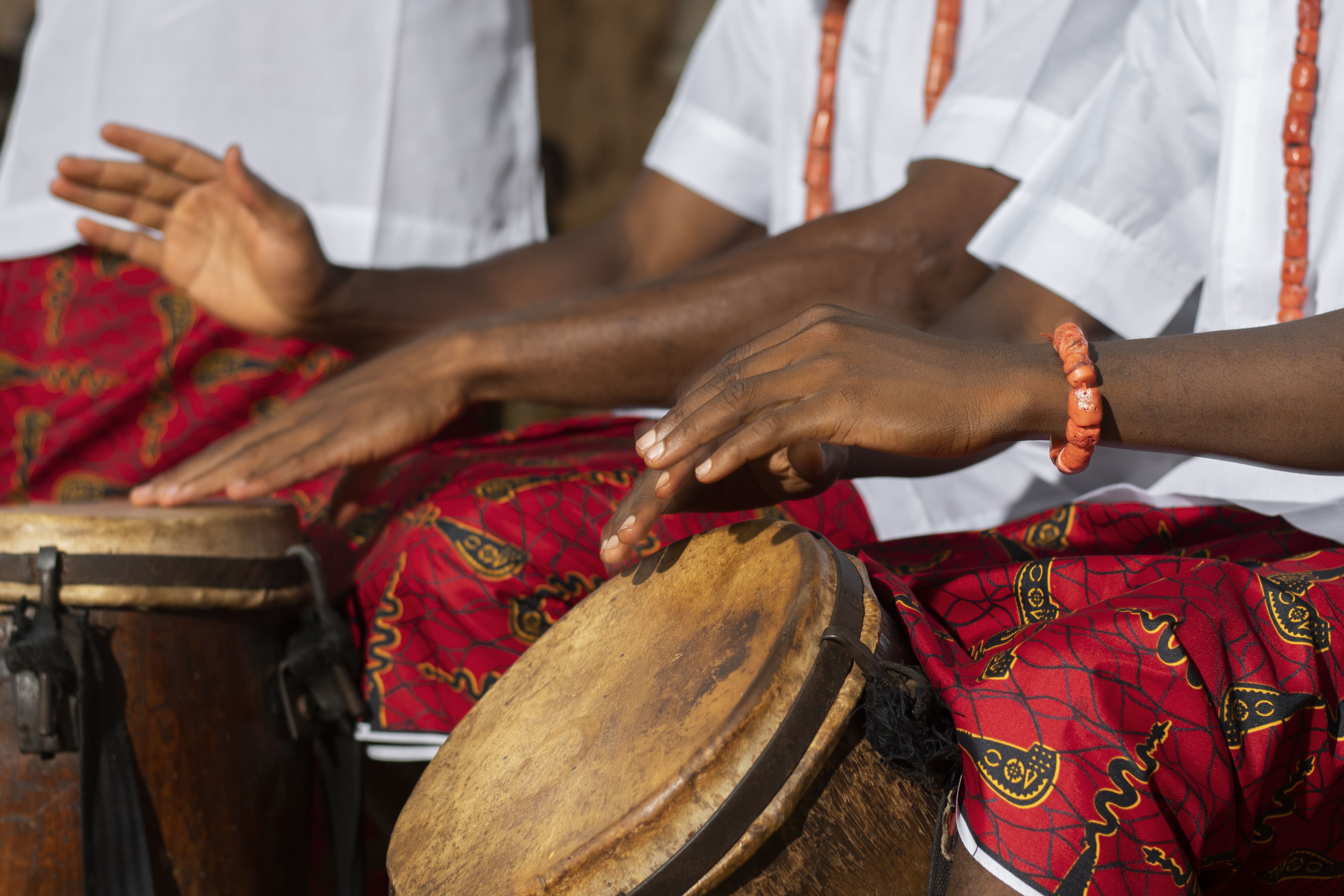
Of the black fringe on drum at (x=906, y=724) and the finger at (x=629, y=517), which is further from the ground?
the finger at (x=629, y=517)

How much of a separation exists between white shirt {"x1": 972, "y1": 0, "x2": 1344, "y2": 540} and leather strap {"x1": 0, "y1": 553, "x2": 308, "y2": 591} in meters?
0.82

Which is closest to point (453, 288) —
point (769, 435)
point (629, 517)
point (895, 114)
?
point (895, 114)

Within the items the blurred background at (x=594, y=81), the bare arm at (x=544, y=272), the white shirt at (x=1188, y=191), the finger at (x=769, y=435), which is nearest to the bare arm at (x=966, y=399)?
the finger at (x=769, y=435)

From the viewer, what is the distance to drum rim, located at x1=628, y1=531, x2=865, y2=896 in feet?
2.09

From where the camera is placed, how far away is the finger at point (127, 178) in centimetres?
150

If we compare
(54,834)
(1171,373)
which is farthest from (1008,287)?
(54,834)

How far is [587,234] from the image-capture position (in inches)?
73.1

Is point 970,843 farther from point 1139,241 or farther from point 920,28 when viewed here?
point 920,28

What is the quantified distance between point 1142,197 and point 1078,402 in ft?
1.63

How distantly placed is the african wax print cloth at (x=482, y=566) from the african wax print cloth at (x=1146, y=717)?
1.18 ft

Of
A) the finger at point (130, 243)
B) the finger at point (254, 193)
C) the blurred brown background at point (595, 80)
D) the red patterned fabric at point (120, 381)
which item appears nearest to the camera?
the finger at point (254, 193)

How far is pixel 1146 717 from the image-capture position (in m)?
0.67

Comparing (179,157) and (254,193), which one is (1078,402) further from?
(179,157)

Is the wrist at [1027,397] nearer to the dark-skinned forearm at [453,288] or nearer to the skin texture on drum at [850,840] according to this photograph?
the skin texture on drum at [850,840]
